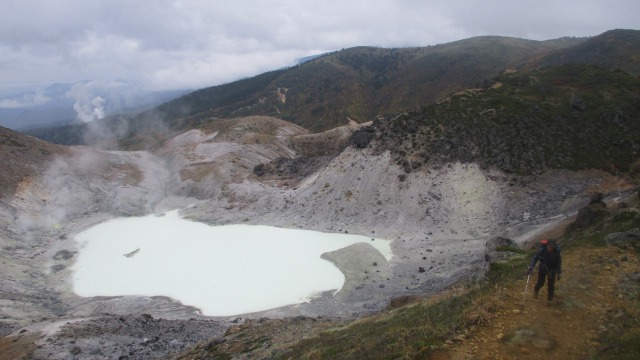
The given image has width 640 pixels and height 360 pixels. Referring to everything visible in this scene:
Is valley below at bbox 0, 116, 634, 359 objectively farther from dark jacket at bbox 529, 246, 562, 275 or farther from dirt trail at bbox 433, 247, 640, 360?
dark jacket at bbox 529, 246, 562, 275

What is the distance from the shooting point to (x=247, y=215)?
57.0m

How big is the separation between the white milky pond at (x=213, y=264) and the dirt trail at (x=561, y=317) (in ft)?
71.6

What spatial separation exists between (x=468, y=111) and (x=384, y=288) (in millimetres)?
33162

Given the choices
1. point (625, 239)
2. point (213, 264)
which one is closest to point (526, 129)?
point (625, 239)

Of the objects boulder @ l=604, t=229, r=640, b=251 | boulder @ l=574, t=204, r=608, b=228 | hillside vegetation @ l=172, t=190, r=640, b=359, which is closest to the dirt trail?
hillside vegetation @ l=172, t=190, r=640, b=359

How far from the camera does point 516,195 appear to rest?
47.2 m

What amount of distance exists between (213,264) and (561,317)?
33.5 m

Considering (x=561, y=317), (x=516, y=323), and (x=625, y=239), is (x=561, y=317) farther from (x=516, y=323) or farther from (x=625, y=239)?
(x=625, y=239)

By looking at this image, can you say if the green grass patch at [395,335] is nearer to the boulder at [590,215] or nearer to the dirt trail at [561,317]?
the dirt trail at [561,317]

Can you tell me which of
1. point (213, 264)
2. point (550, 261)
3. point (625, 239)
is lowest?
point (213, 264)

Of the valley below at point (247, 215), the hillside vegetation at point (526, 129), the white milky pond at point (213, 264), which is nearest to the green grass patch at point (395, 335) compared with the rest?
the valley below at point (247, 215)

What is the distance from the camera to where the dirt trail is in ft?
38.8

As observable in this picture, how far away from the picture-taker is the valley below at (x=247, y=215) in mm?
29531

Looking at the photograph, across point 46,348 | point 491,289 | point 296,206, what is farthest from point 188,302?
point 491,289
